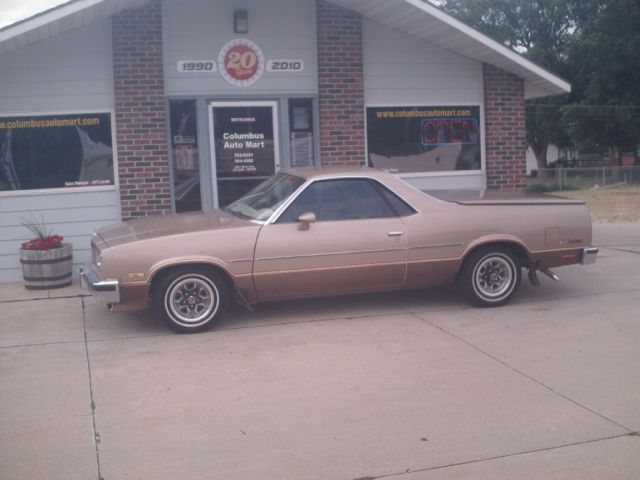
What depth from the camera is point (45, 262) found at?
9.67m

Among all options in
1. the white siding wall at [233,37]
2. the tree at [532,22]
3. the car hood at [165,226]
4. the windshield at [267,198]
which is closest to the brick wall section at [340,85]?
the white siding wall at [233,37]

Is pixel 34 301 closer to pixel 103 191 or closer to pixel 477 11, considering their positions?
pixel 103 191

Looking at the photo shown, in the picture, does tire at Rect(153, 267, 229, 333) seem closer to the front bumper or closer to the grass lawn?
the front bumper

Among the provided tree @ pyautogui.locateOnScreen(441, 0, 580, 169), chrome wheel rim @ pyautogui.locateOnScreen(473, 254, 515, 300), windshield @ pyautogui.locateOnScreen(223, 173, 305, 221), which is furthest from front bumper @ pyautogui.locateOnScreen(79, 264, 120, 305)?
tree @ pyautogui.locateOnScreen(441, 0, 580, 169)

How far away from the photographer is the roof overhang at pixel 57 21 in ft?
30.6

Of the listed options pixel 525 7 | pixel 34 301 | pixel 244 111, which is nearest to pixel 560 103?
pixel 525 7

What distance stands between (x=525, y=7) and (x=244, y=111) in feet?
124

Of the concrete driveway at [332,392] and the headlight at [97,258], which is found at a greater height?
the headlight at [97,258]

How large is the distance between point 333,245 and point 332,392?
88.0 inches

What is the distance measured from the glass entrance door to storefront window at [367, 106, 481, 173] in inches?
59.8

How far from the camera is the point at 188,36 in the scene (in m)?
10.8

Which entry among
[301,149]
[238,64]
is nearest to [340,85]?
[301,149]

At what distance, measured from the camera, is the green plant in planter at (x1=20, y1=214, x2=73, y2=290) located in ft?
31.7

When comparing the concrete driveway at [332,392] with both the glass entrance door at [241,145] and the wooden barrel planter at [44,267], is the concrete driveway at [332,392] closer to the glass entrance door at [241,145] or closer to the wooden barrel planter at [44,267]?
the wooden barrel planter at [44,267]
